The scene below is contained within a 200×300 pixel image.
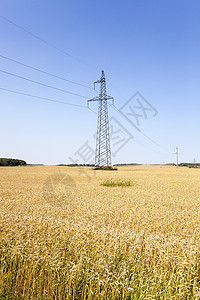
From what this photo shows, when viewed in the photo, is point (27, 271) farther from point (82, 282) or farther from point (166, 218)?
point (166, 218)

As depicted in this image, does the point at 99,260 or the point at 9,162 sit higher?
the point at 9,162

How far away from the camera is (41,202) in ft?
39.6

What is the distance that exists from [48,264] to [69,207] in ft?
19.4

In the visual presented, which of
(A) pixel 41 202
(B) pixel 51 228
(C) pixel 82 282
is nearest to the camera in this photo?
(C) pixel 82 282

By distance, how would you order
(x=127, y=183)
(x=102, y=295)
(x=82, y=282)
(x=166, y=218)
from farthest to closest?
(x=127, y=183) → (x=166, y=218) → (x=82, y=282) → (x=102, y=295)

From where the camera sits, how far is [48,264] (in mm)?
4895

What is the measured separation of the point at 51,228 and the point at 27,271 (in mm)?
2043

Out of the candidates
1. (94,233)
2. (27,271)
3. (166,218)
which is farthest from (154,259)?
(166,218)

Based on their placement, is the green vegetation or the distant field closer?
the distant field

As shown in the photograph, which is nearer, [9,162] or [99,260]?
[99,260]

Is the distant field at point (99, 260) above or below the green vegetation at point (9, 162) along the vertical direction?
below

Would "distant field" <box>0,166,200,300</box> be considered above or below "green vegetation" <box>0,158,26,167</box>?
below

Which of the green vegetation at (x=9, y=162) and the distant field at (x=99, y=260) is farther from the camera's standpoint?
the green vegetation at (x=9, y=162)

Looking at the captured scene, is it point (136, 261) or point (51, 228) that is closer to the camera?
point (136, 261)
